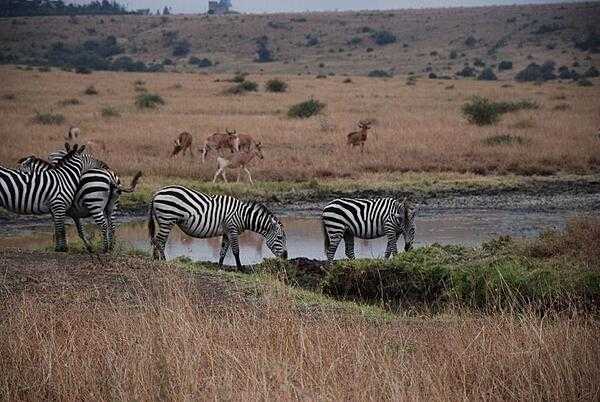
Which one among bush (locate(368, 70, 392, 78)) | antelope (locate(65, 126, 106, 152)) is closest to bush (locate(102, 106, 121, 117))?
antelope (locate(65, 126, 106, 152))

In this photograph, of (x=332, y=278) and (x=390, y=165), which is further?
(x=390, y=165)

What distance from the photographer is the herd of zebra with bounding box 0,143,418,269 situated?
478 inches

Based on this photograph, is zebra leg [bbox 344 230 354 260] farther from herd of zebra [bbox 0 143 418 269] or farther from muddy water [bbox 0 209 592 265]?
muddy water [bbox 0 209 592 265]

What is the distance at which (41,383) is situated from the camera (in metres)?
5.48

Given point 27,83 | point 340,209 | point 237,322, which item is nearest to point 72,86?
point 27,83

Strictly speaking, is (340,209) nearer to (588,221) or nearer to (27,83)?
(588,221)

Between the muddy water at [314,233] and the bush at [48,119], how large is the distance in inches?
421

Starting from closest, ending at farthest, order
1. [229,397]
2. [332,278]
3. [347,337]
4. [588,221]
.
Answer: [229,397], [347,337], [332,278], [588,221]

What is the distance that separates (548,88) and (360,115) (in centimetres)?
1483

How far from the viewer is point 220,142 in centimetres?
2248

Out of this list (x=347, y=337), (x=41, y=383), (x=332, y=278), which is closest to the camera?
(x=41, y=383)

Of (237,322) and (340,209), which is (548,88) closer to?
(340,209)

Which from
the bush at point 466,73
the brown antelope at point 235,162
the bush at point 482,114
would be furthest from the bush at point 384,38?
the brown antelope at point 235,162

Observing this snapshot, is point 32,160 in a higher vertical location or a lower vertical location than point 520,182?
higher
